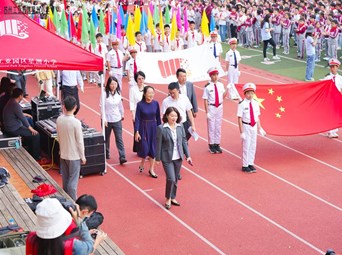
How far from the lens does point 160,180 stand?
516 inches

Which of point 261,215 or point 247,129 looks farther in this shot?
point 247,129

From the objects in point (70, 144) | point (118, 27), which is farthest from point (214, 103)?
point (118, 27)

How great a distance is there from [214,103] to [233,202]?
3.21m

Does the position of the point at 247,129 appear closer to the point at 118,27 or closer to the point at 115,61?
the point at 115,61

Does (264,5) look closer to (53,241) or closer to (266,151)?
(266,151)

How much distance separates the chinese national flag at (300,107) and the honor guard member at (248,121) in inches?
39.9

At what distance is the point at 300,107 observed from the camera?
14.9 m

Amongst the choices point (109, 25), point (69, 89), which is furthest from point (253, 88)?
point (109, 25)

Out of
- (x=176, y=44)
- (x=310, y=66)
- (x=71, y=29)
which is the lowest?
(x=310, y=66)

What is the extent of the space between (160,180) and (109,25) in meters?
12.3

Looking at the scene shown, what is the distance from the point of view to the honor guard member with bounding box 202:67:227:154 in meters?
14.5

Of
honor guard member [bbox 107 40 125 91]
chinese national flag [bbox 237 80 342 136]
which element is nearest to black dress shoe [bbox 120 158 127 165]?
chinese national flag [bbox 237 80 342 136]

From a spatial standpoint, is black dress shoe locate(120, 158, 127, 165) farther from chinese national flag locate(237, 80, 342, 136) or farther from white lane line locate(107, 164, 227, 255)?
chinese national flag locate(237, 80, 342, 136)

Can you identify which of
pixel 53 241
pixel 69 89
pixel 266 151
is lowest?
pixel 266 151
